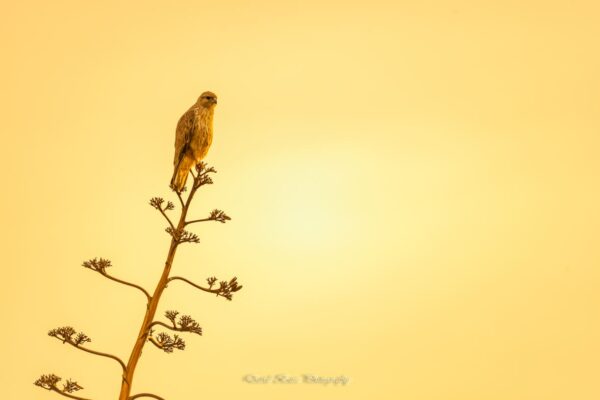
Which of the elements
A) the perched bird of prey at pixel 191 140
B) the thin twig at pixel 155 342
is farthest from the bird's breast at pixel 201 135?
the thin twig at pixel 155 342

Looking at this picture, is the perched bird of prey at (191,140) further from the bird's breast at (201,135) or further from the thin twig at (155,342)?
the thin twig at (155,342)

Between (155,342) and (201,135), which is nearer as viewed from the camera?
(155,342)

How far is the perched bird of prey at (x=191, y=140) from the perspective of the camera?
3.29 feet

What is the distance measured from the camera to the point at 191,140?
3.29ft

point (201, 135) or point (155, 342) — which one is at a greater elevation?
point (201, 135)

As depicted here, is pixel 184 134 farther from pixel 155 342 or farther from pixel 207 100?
pixel 155 342

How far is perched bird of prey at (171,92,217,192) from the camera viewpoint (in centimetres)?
100

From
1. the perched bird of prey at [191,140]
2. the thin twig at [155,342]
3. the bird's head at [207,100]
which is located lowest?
the thin twig at [155,342]

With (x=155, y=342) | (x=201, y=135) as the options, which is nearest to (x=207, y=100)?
(x=201, y=135)

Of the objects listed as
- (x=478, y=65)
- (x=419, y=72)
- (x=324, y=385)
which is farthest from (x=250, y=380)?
(x=478, y=65)

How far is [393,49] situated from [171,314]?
3.58 ft

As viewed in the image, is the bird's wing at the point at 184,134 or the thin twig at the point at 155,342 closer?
the thin twig at the point at 155,342

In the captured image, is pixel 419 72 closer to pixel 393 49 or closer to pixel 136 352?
pixel 393 49

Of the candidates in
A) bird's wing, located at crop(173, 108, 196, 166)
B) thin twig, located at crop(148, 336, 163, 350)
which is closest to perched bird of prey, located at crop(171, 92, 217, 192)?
bird's wing, located at crop(173, 108, 196, 166)
